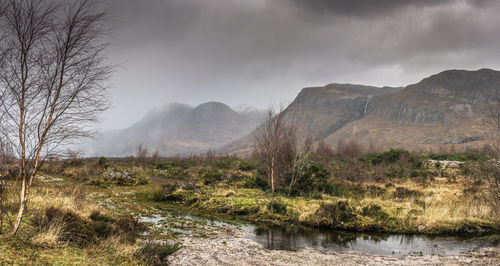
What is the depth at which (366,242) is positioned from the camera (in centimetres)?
1128

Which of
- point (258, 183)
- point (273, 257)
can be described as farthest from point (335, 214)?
point (258, 183)

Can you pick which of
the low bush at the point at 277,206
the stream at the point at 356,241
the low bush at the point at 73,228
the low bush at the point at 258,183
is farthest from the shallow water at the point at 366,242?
the low bush at the point at 258,183

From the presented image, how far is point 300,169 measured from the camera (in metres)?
19.0

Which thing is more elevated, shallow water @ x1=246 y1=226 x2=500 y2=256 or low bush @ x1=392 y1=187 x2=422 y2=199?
low bush @ x1=392 y1=187 x2=422 y2=199

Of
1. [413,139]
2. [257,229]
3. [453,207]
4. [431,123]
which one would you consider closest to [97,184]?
[257,229]

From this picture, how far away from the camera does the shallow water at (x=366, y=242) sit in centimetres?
1022

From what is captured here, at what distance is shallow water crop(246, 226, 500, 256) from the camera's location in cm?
1022

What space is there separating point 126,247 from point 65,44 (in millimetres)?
4579

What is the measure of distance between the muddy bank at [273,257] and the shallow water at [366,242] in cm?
68

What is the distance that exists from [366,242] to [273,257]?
4.64 meters

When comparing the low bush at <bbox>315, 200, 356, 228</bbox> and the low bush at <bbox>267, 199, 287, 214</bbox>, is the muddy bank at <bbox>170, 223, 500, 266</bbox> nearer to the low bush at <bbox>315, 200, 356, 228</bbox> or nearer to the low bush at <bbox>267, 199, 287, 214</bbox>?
the low bush at <bbox>315, 200, 356, 228</bbox>

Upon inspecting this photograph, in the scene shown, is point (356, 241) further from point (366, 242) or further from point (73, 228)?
point (73, 228)

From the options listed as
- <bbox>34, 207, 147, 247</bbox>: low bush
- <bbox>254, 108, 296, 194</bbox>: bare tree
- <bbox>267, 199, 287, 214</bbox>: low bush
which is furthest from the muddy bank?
<bbox>254, 108, 296, 194</bbox>: bare tree

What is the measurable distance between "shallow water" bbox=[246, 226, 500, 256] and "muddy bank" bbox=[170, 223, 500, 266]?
2.24 feet
